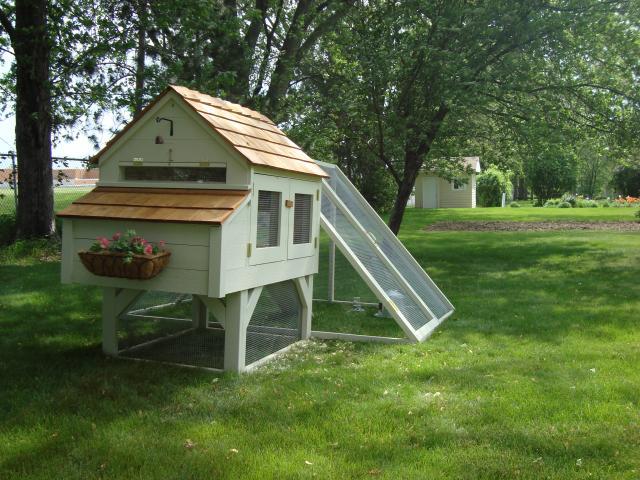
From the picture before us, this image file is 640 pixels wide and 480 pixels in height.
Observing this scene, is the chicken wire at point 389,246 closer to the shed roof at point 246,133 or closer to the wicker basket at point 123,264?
the shed roof at point 246,133

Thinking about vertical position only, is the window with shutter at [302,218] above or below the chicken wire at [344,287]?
above

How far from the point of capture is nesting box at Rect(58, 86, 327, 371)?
4.89 m

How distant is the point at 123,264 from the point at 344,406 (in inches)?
75.5

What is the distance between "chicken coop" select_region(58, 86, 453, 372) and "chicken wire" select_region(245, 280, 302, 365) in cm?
1

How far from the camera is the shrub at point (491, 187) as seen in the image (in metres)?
39.0

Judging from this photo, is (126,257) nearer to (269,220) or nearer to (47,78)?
(269,220)

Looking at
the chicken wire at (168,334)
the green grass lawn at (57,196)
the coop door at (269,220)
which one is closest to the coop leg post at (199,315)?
the chicken wire at (168,334)

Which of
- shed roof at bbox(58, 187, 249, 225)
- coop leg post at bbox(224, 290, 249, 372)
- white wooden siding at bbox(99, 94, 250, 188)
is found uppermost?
white wooden siding at bbox(99, 94, 250, 188)

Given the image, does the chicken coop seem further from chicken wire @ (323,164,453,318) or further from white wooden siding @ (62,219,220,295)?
chicken wire @ (323,164,453,318)

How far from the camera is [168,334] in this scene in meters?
6.67

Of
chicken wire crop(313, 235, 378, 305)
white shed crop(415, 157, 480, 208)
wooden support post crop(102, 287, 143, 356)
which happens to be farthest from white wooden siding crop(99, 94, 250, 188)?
white shed crop(415, 157, 480, 208)

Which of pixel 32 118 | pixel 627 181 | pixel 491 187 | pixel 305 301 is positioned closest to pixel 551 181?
pixel 491 187

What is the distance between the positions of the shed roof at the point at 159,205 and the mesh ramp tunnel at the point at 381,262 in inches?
68.9

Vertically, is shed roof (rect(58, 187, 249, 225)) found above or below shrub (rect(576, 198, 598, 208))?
above
